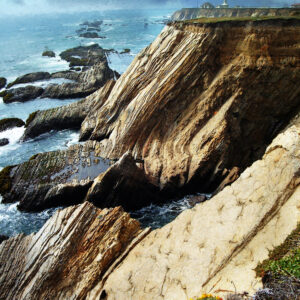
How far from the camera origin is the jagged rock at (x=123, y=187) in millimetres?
17516

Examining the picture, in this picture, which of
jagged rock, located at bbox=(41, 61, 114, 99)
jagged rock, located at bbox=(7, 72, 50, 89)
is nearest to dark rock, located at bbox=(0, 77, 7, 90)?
jagged rock, located at bbox=(7, 72, 50, 89)

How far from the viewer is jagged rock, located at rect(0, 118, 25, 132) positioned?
30.6 metres

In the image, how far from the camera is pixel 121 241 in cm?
1196

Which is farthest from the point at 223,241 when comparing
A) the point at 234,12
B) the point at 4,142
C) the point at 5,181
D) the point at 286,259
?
the point at 234,12

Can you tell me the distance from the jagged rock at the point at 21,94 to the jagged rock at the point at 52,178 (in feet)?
70.4

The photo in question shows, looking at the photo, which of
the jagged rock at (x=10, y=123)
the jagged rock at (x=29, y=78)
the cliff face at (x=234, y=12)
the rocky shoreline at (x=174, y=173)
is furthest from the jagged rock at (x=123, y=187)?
the jagged rock at (x=29, y=78)

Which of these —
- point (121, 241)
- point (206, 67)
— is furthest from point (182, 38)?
point (121, 241)

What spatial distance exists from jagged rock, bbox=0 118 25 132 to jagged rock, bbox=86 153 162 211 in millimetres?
17950

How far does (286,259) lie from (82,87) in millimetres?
38044

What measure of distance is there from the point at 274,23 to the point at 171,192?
534 inches

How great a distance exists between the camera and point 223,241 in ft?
29.7

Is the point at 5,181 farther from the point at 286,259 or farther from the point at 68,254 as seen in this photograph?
the point at 286,259

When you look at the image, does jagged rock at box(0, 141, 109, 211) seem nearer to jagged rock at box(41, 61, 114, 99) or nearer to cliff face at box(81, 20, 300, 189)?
cliff face at box(81, 20, 300, 189)

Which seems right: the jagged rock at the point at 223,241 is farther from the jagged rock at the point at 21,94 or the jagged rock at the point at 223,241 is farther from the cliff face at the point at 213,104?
the jagged rock at the point at 21,94
